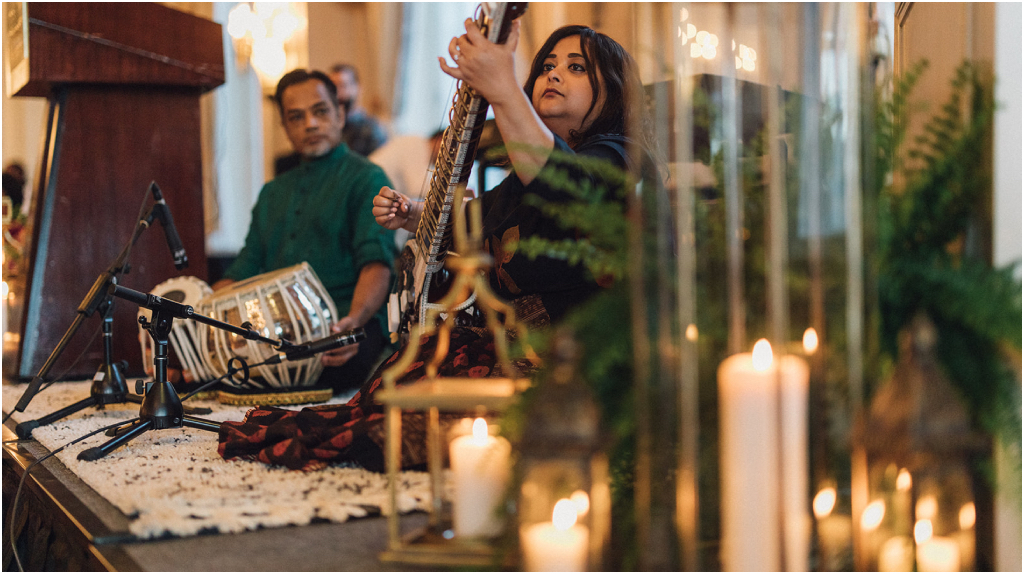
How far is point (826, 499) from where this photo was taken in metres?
0.72

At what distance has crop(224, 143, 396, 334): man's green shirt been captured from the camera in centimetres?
247

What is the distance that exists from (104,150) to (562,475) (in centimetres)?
262

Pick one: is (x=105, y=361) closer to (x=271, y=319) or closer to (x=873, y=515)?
(x=271, y=319)

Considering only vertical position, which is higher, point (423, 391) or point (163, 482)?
point (423, 391)

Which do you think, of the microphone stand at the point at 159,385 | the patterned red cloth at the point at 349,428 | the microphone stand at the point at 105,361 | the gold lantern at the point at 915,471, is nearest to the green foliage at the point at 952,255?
the gold lantern at the point at 915,471

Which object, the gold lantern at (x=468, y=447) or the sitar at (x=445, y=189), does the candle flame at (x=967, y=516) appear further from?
the sitar at (x=445, y=189)

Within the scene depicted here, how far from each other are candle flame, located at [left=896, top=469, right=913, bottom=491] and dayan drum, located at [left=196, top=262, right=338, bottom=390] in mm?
1557

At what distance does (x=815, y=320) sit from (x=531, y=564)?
31 cm

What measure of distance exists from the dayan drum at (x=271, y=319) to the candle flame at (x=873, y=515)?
1538 millimetres

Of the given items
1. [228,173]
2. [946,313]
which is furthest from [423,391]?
[228,173]

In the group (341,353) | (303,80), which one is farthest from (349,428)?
(303,80)

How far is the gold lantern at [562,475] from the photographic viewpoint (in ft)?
2.28

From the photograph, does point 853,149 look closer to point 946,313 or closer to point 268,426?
point 946,313

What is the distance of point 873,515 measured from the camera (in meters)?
0.70
